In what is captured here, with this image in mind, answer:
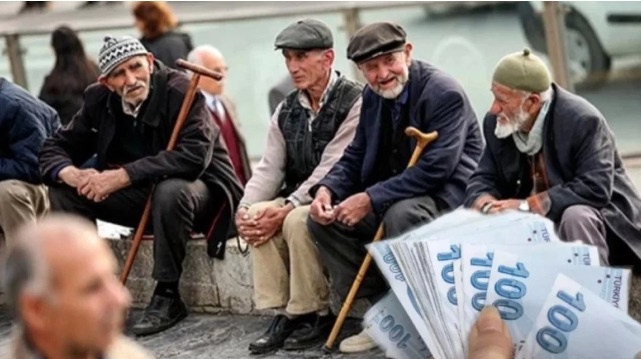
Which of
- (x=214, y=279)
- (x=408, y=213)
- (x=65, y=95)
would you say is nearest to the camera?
(x=408, y=213)

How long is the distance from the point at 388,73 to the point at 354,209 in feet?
1.85

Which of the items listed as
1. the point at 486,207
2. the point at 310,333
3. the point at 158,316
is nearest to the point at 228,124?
the point at 158,316

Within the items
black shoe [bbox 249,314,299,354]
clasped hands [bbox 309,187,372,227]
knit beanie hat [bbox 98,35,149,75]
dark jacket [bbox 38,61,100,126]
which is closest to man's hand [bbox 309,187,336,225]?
clasped hands [bbox 309,187,372,227]

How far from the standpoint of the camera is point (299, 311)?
6586mm

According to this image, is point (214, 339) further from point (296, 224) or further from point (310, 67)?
point (310, 67)

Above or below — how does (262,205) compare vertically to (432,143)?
below

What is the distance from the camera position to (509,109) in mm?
5980

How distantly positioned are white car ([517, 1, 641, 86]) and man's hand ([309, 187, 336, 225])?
3.63 metres

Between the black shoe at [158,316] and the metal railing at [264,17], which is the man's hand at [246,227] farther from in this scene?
the metal railing at [264,17]

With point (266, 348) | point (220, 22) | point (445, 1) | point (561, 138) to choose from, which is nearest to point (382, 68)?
point (561, 138)

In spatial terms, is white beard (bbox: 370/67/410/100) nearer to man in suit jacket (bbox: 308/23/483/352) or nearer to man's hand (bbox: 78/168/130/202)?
man in suit jacket (bbox: 308/23/483/352)

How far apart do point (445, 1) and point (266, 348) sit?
372cm

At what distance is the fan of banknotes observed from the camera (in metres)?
5.46

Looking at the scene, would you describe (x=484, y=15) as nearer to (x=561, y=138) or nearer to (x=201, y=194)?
(x=201, y=194)
